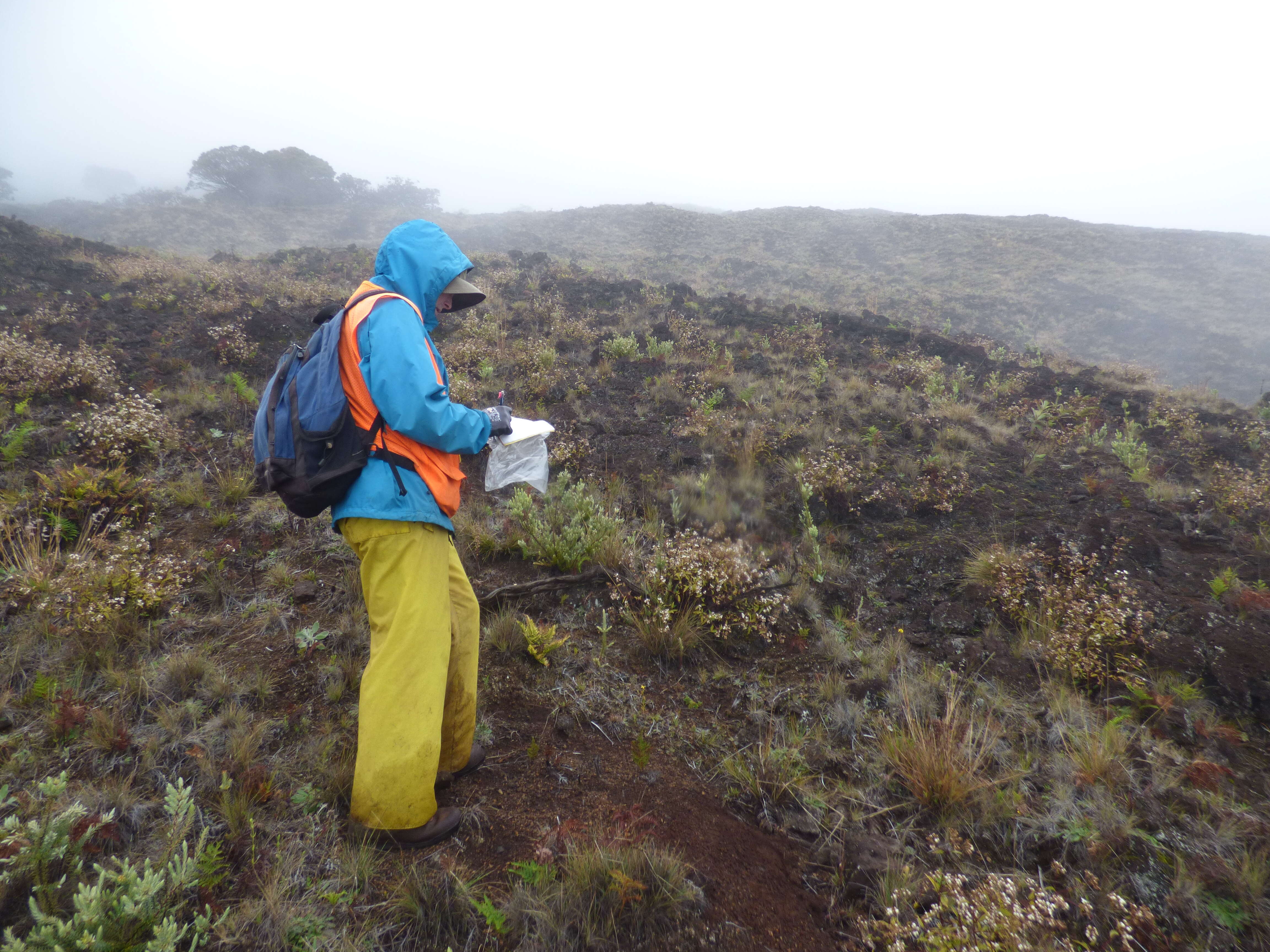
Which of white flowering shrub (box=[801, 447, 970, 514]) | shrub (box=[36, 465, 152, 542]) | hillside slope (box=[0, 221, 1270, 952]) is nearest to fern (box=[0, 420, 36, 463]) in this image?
hillside slope (box=[0, 221, 1270, 952])

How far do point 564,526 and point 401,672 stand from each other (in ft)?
7.24

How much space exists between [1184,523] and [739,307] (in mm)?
10849

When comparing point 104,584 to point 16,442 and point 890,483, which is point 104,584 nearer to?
point 16,442

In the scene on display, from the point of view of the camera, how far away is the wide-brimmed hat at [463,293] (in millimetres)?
2564

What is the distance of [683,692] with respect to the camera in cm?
313

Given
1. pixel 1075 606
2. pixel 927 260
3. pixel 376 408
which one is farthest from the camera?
pixel 927 260

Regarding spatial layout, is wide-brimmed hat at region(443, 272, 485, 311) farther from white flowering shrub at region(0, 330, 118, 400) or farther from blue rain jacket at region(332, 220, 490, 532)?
white flowering shrub at region(0, 330, 118, 400)

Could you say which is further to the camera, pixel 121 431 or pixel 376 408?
pixel 121 431

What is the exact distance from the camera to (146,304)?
31.7 feet

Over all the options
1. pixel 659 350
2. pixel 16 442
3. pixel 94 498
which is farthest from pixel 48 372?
pixel 659 350

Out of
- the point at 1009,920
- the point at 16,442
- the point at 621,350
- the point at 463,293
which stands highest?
the point at 463,293

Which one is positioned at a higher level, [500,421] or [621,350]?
[500,421]

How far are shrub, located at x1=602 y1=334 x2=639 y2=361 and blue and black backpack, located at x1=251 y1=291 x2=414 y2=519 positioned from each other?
288 inches

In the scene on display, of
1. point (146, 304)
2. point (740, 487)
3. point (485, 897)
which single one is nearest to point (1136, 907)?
point (485, 897)
